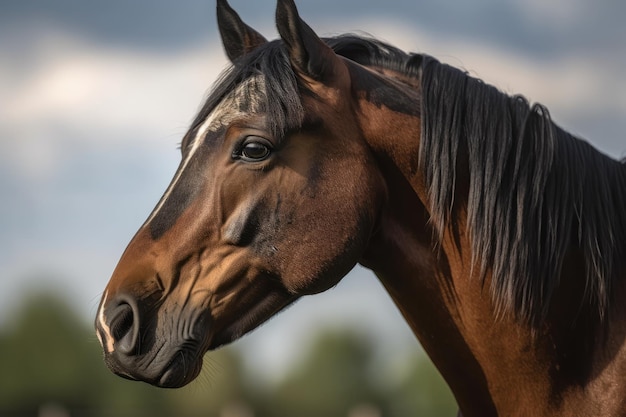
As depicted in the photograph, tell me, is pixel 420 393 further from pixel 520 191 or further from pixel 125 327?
pixel 125 327

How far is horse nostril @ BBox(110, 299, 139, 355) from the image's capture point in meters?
3.37

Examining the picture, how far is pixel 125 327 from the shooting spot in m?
3.42

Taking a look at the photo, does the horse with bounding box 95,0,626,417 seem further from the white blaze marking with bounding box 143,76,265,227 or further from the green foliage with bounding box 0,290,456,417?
the green foliage with bounding box 0,290,456,417

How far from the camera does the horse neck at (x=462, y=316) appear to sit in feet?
11.6

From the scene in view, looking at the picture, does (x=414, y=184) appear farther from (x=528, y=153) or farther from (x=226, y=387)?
(x=226, y=387)

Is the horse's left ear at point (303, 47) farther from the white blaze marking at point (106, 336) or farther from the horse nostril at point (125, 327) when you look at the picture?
the white blaze marking at point (106, 336)

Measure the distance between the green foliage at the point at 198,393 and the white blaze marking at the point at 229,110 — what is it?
54560mm

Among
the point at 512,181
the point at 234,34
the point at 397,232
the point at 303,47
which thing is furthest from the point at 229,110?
the point at 512,181

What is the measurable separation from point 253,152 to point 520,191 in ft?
3.94

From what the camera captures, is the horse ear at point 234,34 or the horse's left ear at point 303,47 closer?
the horse's left ear at point 303,47

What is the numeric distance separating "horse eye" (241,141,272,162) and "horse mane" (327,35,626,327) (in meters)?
0.72

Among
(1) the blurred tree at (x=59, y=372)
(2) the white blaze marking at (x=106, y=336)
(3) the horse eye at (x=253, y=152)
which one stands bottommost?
(1) the blurred tree at (x=59, y=372)

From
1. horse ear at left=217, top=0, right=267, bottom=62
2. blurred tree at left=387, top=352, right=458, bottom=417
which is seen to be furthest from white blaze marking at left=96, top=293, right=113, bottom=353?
blurred tree at left=387, top=352, right=458, bottom=417

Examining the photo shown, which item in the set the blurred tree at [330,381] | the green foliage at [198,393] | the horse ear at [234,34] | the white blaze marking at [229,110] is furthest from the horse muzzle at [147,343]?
the blurred tree at [330,381]
